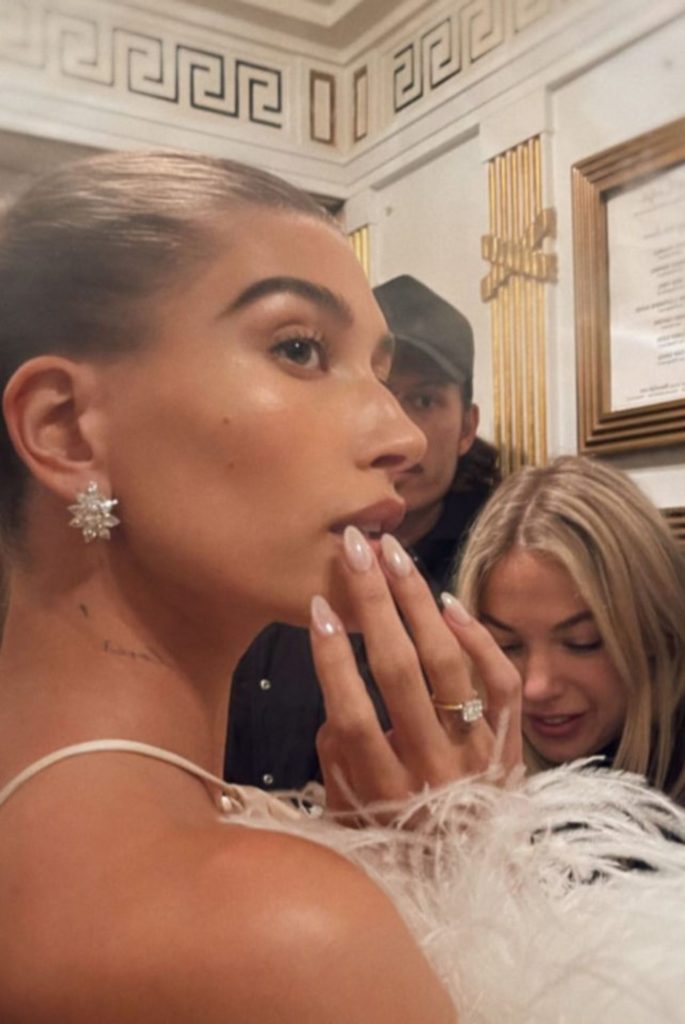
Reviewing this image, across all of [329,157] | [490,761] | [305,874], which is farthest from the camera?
[329,157]

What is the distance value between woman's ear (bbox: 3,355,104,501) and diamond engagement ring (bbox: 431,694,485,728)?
0.18 m

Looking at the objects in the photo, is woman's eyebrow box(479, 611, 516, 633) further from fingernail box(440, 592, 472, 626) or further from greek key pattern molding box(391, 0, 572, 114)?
greek key pattern molding box(391, 0, 572, 114)

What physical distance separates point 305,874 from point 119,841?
0.07 m

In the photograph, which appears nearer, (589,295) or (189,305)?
(189,305)

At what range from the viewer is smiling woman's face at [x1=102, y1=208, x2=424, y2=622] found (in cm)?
41

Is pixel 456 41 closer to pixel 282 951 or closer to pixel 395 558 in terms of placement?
pixel 395 558

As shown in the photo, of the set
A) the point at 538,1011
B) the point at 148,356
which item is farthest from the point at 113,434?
the point at 538,1011

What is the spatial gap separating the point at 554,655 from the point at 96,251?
12.6 inches

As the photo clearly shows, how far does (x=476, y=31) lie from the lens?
0.58 m

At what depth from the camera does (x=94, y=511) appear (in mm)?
416

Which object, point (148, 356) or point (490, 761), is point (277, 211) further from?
point (490, 761)

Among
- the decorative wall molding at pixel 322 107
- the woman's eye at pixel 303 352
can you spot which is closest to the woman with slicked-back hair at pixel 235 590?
the woman's eye at pixel 303 352

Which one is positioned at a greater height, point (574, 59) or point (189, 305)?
point (574, 59)

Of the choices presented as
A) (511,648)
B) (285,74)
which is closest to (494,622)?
(511,648)
